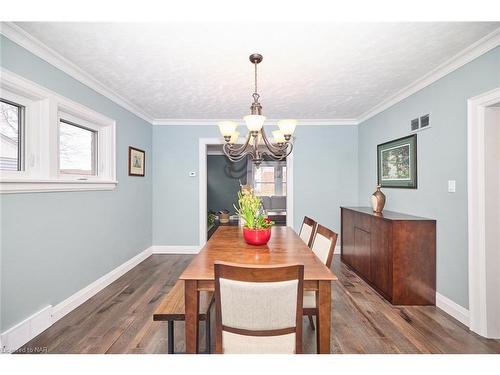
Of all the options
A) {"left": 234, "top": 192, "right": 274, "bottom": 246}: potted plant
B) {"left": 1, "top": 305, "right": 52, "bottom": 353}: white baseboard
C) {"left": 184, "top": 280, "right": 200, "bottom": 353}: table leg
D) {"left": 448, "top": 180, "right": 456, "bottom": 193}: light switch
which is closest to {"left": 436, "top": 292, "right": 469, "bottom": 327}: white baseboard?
{"left": 448, "top": 180, "right": 456, "bottom": 193}: light switch

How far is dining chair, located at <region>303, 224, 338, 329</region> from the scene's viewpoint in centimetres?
177

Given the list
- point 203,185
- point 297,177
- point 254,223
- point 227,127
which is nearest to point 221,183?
point 203,185

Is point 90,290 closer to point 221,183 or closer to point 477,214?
point 477,214

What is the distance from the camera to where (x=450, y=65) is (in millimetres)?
2375

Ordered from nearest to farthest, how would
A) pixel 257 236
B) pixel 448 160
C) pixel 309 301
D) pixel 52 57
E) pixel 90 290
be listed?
pixel 309 301, pixel 257 236, pixel 52 57, pixel 448 160, pixel 90 290

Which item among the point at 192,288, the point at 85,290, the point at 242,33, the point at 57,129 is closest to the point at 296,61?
the point at 242,33

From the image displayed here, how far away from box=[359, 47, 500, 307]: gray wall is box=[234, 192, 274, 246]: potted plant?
1.80 meters

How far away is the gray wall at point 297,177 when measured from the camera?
459 cm

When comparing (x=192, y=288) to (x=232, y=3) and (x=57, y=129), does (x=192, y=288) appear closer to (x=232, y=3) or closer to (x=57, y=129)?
(x=232, y=3)

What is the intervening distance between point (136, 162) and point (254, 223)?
2.65 meters

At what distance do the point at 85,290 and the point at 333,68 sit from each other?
3482mm

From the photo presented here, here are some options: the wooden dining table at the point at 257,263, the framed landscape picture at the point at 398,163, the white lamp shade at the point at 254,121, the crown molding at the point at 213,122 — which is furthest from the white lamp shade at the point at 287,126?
the crown molding at the point at 213,122
